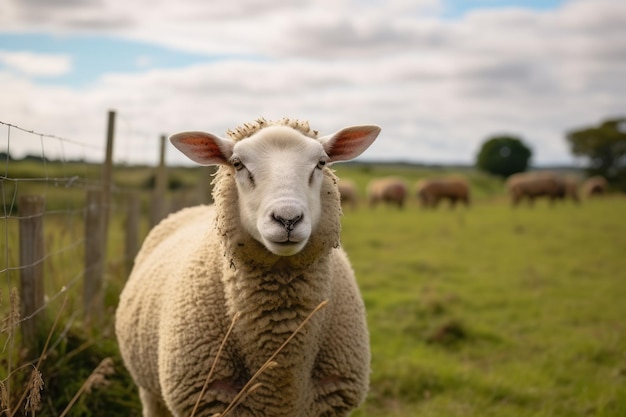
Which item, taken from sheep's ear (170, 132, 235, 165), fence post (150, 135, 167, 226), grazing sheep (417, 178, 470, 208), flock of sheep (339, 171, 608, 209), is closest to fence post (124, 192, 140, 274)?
fence post (150, 135, 167, 226)

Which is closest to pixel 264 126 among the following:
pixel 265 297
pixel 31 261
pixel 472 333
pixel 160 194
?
pixel 265 297

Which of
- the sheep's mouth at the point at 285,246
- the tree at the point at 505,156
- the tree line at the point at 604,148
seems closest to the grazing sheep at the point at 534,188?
the tree line at the point at 604,148

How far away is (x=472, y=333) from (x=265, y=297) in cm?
483

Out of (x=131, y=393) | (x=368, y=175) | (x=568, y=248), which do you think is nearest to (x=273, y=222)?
(x=131, y=393)

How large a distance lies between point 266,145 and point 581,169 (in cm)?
6375

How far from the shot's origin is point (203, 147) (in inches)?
118

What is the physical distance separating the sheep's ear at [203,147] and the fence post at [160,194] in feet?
13.3

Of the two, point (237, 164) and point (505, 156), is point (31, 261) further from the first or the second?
point (505, 156)

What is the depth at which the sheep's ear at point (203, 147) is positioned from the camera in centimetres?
296

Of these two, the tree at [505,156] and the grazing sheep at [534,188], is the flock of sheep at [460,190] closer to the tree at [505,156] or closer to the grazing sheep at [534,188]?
the grazing sheep at [534,188]

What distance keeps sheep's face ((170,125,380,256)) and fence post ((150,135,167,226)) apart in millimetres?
4082

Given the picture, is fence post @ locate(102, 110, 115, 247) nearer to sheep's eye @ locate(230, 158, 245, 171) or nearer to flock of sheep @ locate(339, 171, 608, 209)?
sheep's eye @ locate(230, 158, 245, 171)

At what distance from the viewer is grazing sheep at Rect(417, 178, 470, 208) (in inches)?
1235

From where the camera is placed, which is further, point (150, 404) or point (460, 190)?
point (460, 190)
